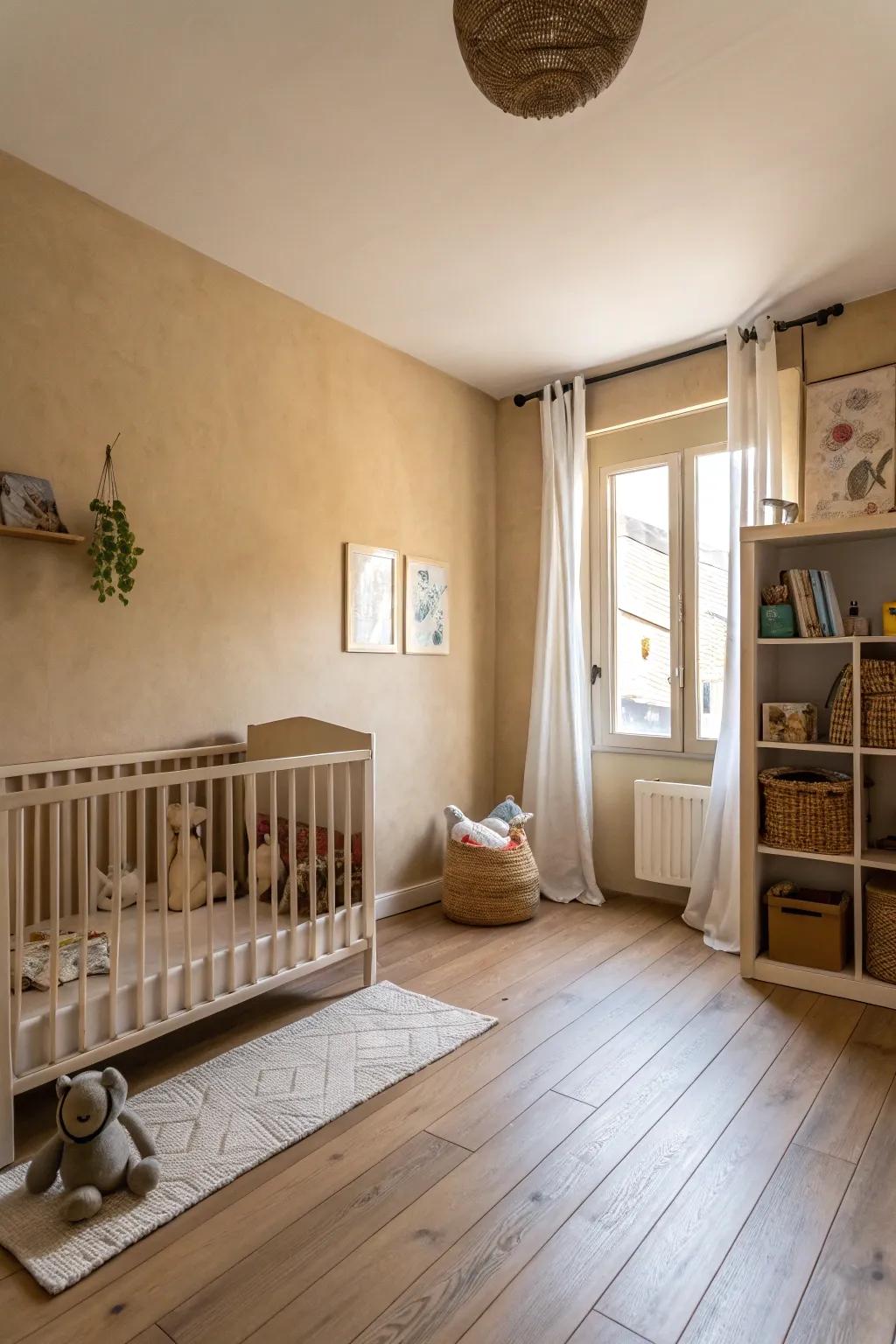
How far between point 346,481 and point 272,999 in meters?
2.04

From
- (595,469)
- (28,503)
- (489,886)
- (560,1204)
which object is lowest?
(560,1204)

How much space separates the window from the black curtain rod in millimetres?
421

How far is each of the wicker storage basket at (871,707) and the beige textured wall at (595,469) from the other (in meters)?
0.90

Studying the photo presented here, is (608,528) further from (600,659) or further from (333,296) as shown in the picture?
(333,296)

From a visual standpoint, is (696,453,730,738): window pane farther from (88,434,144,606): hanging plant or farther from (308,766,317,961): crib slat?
(88,434,144,606): hanging plant

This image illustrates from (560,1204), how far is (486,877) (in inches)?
70.1

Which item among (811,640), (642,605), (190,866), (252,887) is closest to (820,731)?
(811,640)

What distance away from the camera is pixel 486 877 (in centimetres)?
334

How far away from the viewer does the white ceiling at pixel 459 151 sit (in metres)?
1.81

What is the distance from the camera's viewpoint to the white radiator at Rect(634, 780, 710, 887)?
3.41 metres

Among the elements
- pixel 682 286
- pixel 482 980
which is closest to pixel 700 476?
pixel 682 286

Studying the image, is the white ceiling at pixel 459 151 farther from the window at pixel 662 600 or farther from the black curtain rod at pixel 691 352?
the window at pixel 662 600

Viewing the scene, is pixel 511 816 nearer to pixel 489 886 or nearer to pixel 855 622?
pixel 489 886

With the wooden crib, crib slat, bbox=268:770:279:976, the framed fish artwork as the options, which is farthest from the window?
crib slat, bbox=268:770:279:976
